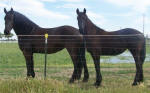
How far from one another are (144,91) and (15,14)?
4.85 meters

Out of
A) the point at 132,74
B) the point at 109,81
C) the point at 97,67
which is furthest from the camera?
the point at 132,74

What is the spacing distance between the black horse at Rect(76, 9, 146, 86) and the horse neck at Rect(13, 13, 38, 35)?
1794 millimetres

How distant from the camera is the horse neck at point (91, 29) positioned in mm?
7840

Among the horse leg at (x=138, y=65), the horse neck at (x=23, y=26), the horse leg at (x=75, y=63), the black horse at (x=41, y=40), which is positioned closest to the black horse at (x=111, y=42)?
the horse leg at (x=138, y=65)

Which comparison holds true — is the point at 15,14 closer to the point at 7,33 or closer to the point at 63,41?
the point at 7,33

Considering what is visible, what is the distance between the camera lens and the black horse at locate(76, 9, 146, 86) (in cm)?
762

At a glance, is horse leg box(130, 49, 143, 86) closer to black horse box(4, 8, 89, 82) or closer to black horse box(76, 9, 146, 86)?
black horse box(76, 9, 146, 86)

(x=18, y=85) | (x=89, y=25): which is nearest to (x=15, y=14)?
(x=89, y=25)

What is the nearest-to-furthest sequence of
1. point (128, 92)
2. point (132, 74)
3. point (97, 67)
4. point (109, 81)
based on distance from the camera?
point (128, 92) → point (97, 67) → point (109, 81) → point (132, 74)

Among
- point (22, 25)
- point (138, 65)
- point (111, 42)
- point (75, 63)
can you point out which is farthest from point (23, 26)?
point (138, 65)

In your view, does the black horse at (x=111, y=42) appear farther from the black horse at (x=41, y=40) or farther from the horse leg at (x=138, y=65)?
the black horse at (x=41, y=40)

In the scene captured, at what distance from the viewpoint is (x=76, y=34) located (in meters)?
8.10

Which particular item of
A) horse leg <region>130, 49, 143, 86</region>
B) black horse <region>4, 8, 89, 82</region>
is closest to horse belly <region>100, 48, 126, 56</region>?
horse leg <region>130, 49, 143, 86</region>

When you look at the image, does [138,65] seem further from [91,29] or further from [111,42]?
[91,29]
